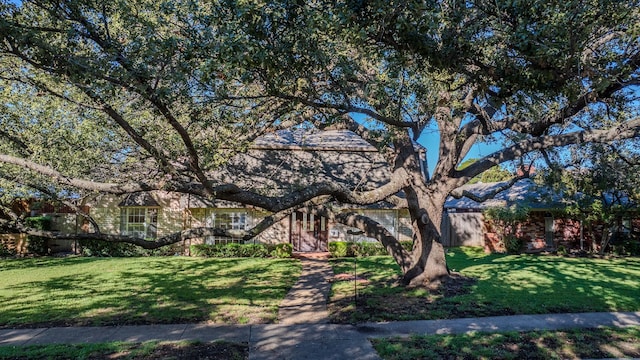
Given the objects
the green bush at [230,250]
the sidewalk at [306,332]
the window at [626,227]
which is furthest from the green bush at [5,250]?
the window at [626,227]

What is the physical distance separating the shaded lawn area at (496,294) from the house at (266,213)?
4837 millimetres

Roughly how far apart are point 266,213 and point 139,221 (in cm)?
643

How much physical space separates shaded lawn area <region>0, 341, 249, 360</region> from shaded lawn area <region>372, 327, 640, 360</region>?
2291mm

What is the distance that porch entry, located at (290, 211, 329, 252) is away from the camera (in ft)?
63.0

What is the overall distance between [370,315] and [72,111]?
8.42 metres

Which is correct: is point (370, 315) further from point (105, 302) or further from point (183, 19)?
point (183, 19)

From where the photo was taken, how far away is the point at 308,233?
19.3 metres

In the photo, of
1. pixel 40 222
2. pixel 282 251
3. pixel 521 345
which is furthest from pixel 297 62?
pixel 40 222

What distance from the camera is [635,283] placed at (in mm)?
11031

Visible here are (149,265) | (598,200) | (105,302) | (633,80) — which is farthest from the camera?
(598,200)

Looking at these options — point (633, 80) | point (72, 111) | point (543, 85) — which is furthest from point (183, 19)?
point (633, 80)

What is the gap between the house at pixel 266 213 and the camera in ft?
60.8

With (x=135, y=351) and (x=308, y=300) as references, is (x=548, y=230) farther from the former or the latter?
(x=135, y=351)

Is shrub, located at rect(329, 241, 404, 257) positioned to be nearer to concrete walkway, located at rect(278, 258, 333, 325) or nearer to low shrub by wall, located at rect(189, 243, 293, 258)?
low shrub by wall, located at rect(189, 243, 293, 258)
